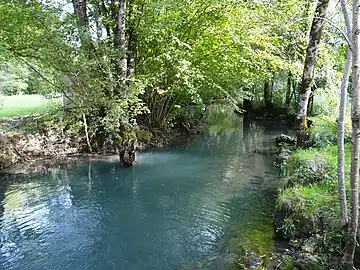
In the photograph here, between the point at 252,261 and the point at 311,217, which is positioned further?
the point at 311,217

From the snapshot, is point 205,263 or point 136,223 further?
point 136,223

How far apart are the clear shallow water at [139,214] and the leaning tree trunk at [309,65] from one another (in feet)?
5.58

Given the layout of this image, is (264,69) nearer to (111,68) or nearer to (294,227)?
(111,68)

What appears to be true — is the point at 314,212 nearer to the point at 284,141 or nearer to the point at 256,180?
the point at 256,180

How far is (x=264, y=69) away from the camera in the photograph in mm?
12742

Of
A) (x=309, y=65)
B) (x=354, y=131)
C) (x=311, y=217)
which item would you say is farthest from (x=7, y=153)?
(x=354, y=131)

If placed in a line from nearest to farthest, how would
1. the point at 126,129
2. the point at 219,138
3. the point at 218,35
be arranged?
the point at 126,129 → the point at 218,35 → the point at 219,138

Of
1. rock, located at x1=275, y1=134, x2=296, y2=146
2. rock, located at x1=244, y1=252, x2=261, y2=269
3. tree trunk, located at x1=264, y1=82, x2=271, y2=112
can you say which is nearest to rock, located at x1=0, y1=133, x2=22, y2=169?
rock, located at x1=244, y1=252, x2=261, y2=269

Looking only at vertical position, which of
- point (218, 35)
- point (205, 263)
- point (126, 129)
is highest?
point (218, 35)

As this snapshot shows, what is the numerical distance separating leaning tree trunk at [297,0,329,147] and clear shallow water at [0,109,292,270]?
1.70m

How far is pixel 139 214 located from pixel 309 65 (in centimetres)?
520

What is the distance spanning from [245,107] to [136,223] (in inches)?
727

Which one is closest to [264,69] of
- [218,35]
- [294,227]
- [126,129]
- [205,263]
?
[218,35]

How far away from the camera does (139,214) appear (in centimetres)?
664
